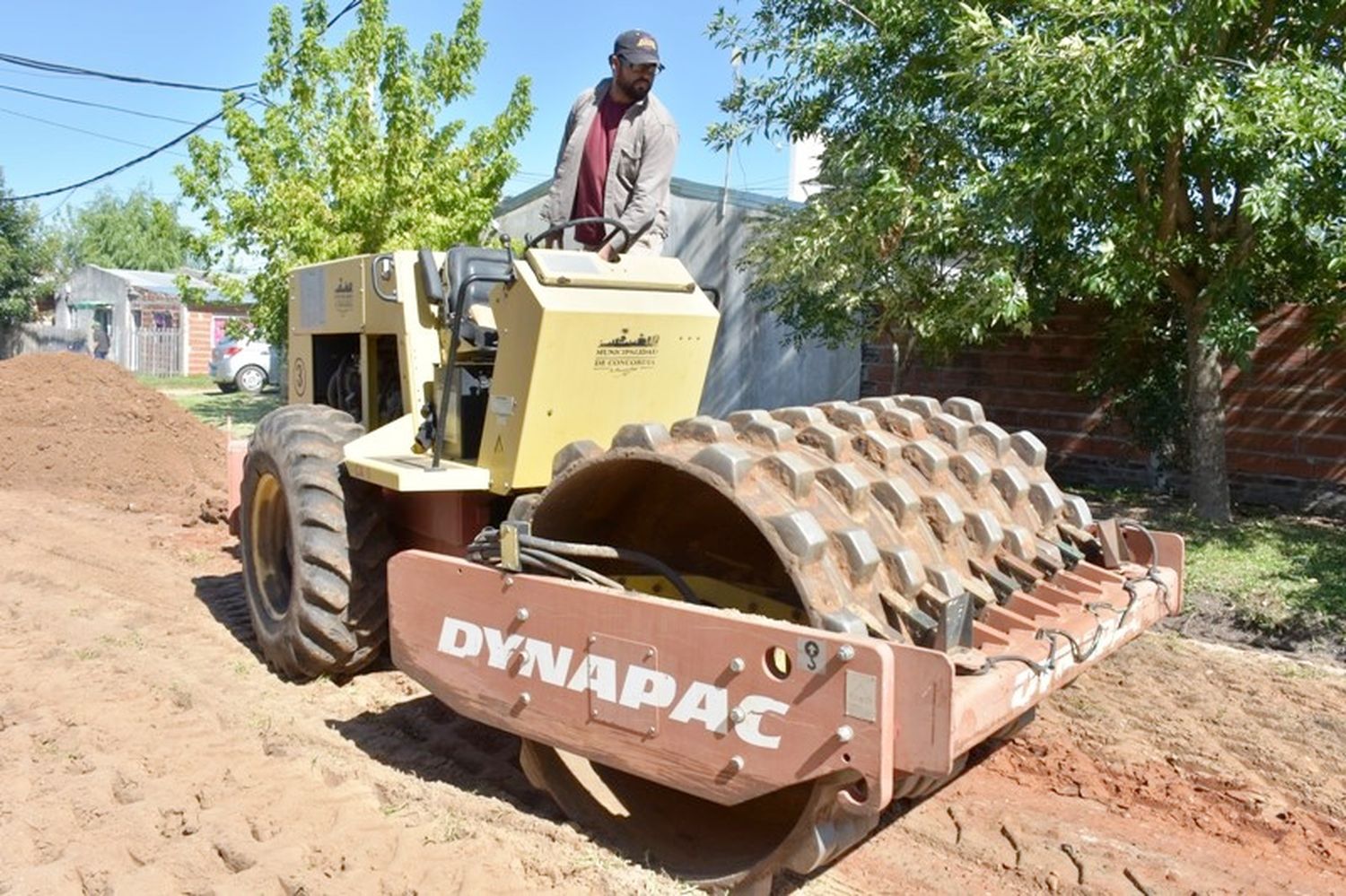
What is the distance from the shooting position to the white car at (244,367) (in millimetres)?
28125

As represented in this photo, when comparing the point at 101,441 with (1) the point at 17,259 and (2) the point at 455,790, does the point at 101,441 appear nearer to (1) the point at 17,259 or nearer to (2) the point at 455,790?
(2) the point at 455,790

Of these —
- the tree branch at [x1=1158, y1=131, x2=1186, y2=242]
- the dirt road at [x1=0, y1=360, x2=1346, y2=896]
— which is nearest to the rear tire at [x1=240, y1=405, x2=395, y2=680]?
the dirt road at [x1=0, y1=360, x2=1346, y2=896]

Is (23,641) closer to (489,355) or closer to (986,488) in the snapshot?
(489,355)

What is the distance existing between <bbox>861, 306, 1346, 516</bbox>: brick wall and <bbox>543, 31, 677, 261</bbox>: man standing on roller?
6.33m

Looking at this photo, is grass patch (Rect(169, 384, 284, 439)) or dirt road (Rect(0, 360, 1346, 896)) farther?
grass patch (Rect(169, 384, 284, 439))

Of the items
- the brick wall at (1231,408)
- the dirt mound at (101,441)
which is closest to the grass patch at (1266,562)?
the brick wall at (1231,408)

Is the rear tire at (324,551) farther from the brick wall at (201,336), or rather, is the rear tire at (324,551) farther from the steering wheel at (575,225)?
the brick wall at (201,336)

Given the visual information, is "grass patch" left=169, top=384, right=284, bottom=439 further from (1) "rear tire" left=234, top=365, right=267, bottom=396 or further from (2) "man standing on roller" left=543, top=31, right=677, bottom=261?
(2) "man standing on roller" left=543, top=31, right=677, bottom=261

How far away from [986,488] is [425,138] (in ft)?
39.4

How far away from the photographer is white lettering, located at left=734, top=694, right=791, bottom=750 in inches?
121

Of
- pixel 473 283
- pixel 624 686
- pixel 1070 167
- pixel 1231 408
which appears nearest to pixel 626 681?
pixel 624 686

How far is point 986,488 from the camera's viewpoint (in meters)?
4.05

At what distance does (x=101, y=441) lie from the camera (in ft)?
40.3

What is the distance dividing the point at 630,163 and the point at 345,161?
9.81 metres
